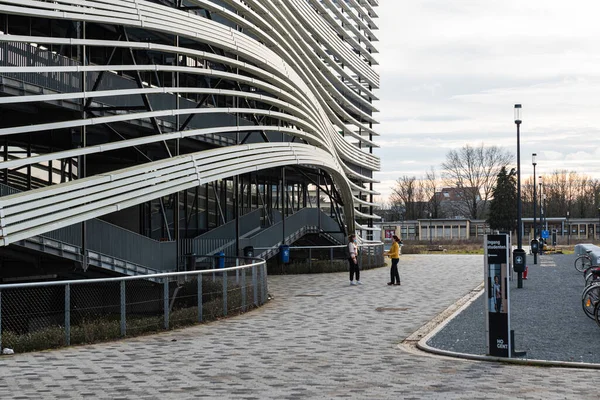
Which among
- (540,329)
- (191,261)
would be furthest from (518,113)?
(540,329)

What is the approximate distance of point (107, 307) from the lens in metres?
14.2

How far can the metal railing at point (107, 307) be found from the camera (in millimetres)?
13117

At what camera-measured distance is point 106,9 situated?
22312 millimetres

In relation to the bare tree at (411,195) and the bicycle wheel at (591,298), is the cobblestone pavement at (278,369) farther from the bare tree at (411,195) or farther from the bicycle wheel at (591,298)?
the bare tree at (411,195)

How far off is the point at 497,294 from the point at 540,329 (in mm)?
3550

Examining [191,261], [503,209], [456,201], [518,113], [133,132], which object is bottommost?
[191,261]

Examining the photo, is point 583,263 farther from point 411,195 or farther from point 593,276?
point 411,195

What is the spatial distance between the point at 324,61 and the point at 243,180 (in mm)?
11939

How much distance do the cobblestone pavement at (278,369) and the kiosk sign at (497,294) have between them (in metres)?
0.53

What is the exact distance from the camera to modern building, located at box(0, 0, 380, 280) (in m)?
19.8

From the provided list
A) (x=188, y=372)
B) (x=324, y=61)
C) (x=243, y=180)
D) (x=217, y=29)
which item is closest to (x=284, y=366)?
(x=188, y=372)

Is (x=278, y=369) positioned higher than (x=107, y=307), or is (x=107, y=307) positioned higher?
(x=107, y=307)

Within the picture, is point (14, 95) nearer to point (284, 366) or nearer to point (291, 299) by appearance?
point (291, 299)

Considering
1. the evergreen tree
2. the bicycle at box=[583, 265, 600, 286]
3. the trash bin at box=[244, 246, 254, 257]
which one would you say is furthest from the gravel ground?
the evergreen tree
